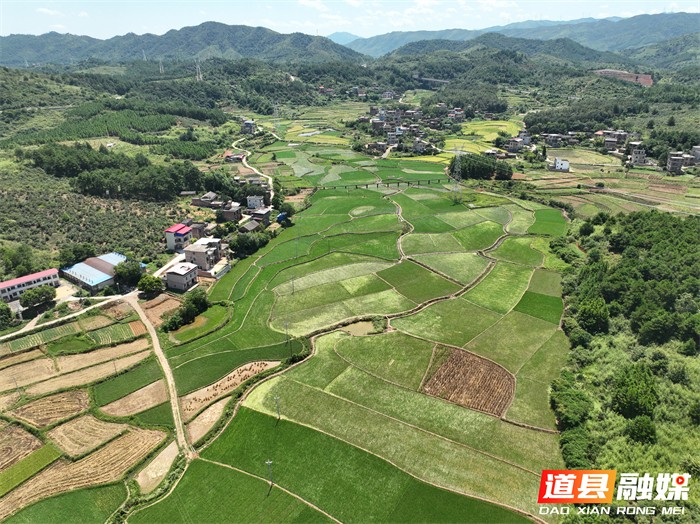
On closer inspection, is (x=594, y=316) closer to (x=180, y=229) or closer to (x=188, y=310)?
(x=188, y=310)

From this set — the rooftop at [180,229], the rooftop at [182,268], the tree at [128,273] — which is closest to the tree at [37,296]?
the tree at [128,273]

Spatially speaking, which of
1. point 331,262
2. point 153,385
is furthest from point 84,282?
point 331,262

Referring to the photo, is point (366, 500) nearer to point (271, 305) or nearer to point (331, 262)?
point (271, 305)

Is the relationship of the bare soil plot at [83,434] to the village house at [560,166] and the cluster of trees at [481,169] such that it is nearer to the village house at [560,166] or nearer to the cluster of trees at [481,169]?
the cluster of trees at [481,169]

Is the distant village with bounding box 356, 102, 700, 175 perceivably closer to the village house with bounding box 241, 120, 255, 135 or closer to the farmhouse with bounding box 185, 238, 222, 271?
the village house with bounding box 241, 120, 255, 135

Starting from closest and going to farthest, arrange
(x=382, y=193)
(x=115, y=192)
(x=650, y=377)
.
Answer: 1. (x=650, y=377)
2. (x=115, y=192)
3. (x=382, y=193)

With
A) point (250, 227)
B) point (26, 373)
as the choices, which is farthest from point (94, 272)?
point (250, 227)
